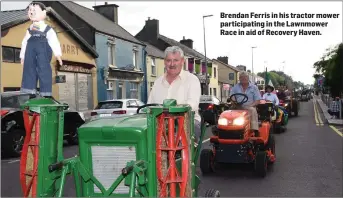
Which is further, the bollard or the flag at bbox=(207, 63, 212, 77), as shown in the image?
the flag at bbox=(207, 63, 212, 77)

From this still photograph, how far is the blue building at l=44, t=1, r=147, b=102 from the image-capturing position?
913 inches

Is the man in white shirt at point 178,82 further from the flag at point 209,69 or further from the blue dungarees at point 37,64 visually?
the flag at point 209,69

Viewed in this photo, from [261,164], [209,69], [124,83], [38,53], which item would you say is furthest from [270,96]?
[209,69]

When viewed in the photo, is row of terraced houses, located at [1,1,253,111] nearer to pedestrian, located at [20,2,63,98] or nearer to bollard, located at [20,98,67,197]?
pedestrian, located at [20,2,63,98]

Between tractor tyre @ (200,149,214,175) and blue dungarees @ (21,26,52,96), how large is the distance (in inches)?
144

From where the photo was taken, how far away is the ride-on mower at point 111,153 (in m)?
3.41

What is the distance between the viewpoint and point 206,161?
7.38 meters

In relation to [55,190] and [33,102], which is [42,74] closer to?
[33,102]

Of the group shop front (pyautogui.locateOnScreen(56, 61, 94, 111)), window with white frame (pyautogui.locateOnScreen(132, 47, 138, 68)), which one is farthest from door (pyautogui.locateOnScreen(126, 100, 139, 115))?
window with white frame (pyautogui.locateOnScreen(132, 47, 138, 68))

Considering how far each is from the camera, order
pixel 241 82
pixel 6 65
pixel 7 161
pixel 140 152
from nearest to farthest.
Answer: pixel 140 152 < pixel 241 82 < pixel 7 161 < pixel 6 65

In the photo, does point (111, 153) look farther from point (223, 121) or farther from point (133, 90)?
point (133, 90)

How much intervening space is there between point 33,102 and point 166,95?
56.9 inches

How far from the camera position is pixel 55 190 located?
3.64m

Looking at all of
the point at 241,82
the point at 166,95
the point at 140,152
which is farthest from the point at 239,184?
the point at 140,152
